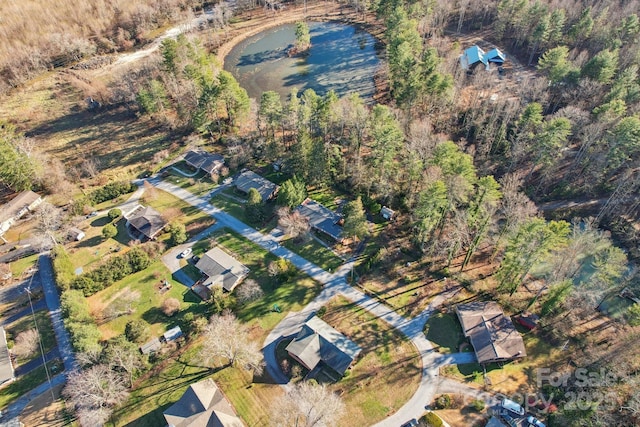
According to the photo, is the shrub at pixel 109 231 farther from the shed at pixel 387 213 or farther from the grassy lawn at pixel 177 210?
the shed at pixel 387 213

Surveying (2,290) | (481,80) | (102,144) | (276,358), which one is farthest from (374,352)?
(102,144)

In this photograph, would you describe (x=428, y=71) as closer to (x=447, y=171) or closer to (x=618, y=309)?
(x=447, y=171)

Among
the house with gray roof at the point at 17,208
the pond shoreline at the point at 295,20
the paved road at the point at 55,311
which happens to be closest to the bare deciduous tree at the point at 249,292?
the paved road at the point at 55,311

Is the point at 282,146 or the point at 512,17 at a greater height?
the point at 512,17

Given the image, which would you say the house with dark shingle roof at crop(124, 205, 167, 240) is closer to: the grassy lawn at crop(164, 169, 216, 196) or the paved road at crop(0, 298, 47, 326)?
the grassy lawn at crop(164, 169, 216, 196)

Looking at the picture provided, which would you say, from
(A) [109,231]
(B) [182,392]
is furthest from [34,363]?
(A) [109,231]

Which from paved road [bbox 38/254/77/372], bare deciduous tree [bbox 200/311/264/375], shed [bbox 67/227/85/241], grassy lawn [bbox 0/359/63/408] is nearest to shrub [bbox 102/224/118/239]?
shed [bbox 67/227/85/241]
